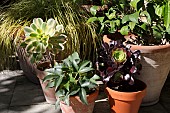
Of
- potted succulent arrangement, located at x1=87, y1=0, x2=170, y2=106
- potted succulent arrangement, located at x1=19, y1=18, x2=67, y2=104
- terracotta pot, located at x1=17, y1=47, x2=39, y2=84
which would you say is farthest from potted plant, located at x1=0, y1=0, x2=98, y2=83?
potted succulent arrangement, located at x1=19, y1=18, x2=67, y2=104

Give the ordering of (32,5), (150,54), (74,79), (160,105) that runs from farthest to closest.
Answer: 1. (32,5)
2. (160,105)
3. (150,54)
4. (74,79)

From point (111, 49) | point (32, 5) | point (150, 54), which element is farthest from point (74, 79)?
point (32, 5)

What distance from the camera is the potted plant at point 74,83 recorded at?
2166 millimetres

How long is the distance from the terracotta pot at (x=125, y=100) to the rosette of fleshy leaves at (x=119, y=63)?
0.09 metres

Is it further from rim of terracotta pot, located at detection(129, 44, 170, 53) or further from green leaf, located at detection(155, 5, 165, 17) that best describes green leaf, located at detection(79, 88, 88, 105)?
green leaf, located at detection(155, 5, 165, 17)

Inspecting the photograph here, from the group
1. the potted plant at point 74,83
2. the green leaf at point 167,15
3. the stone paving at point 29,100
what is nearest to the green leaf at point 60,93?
the potted plant at point 74,83

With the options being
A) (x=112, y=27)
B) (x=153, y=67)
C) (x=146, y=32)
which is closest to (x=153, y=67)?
(x=153, y=67)

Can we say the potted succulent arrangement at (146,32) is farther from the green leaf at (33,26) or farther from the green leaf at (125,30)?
the green leaf at (33,26)

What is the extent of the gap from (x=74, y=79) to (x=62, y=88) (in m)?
0.12

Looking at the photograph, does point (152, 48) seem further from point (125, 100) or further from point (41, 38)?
point (41, 38)

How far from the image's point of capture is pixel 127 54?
7.40 ft

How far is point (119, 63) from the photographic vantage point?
2.24 m

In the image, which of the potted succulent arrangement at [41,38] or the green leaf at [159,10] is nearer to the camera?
the green leaf at [159,10]

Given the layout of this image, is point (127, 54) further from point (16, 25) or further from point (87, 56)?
point (16, 25)
